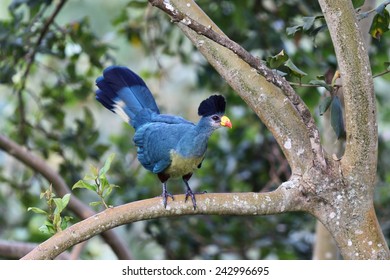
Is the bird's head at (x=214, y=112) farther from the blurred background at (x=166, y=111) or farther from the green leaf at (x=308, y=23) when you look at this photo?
the blurred background at (x=166, y=111)

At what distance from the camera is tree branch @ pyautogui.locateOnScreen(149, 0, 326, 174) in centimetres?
195

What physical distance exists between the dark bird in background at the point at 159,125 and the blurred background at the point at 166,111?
105cm

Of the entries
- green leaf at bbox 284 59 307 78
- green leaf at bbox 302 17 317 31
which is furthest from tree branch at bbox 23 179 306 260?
green leaf at bbox 302 17 317 31

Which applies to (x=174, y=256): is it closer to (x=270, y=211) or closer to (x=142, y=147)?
(x=142, y=147)

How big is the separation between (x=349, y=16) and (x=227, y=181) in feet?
8.75

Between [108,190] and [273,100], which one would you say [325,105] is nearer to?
[273,100]

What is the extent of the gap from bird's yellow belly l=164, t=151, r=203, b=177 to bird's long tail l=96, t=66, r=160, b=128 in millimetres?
234

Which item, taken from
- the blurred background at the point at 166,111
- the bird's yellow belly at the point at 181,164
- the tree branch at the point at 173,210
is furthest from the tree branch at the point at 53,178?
the tree branch at the point at 173,210

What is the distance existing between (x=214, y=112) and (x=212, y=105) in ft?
0.15

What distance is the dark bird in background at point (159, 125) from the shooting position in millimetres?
2404

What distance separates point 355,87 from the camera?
1.97 m

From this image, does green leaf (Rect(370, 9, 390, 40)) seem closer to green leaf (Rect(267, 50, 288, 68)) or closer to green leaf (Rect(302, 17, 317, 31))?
green leaf (Rect(302, 17, 317, 31))
